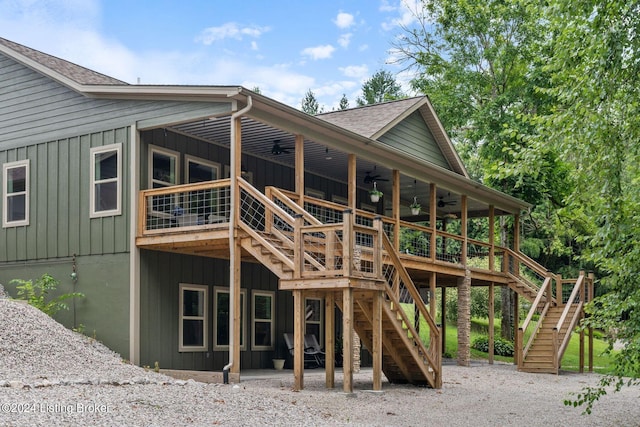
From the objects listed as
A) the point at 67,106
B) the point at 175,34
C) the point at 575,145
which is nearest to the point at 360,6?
the point at 175,34

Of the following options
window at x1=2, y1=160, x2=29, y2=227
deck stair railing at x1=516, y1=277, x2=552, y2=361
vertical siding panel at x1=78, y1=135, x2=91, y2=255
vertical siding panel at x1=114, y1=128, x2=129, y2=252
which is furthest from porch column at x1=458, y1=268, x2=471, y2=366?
window at x1=2, y1=160, x2=29, y2=227

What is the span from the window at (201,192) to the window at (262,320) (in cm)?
327

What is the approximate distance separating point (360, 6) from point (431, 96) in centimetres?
4488

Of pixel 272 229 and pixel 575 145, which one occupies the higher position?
pixel 575 145

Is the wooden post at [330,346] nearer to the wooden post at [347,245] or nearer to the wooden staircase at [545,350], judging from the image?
the wooden post at [347,245]

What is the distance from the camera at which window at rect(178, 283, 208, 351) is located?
1695 cm

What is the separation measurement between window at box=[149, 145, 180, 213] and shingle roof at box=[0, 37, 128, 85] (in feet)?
6.93

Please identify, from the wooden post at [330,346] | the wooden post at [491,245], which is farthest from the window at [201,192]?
the wooden post at [491,245]

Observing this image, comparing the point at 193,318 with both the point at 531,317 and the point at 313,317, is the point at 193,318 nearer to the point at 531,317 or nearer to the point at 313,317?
the point at 313,317

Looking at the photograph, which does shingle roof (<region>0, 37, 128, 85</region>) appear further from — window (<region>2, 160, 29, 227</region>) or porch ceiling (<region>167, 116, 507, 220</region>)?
porch ceiling (<region>167, 116, 507, 220</region>)

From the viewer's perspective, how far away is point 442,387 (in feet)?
52.4

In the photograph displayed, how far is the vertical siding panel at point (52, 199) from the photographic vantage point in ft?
56.9

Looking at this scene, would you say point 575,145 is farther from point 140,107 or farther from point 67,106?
point 67,106

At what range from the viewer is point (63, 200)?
17250 mm
